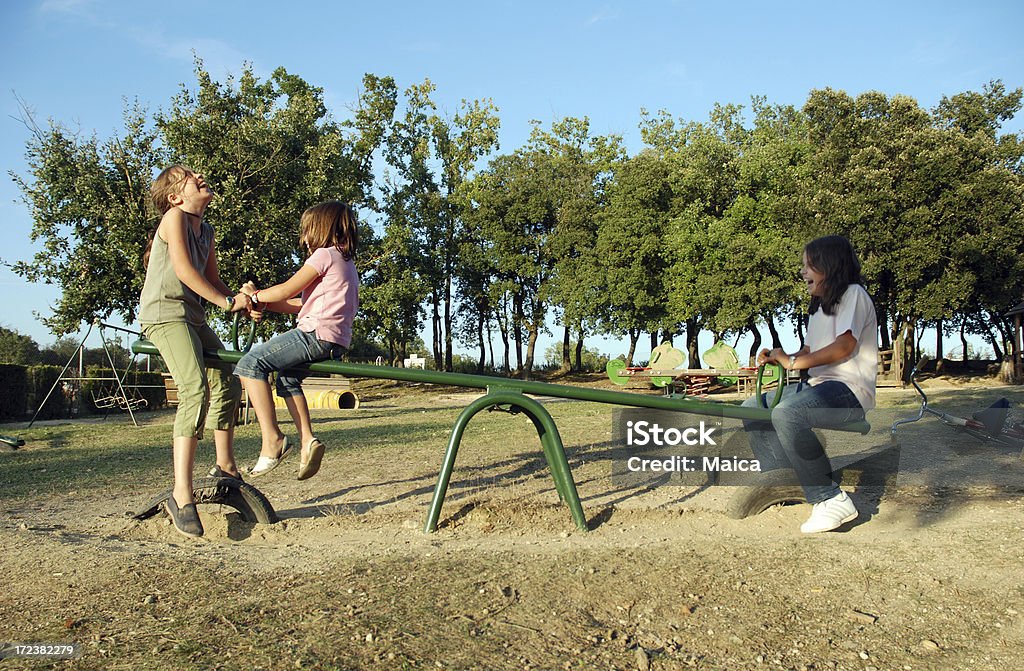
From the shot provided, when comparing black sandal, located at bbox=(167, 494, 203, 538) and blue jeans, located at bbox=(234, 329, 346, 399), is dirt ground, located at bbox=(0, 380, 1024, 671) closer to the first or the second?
black sandal, located at bbox=(167, 494, 203, 538)

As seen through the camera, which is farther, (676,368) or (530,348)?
(530,348)

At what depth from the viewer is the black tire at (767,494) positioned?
3914 millimetres

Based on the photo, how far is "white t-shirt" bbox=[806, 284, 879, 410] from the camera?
373 centimetres

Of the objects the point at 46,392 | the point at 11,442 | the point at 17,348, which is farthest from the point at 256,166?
the point at 11,442

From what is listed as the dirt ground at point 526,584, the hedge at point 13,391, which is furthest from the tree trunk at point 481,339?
the dirt ground at point 526,584

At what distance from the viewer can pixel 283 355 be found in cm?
390

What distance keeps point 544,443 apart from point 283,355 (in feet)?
4.65

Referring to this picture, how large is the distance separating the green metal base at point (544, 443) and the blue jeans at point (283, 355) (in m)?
0.80

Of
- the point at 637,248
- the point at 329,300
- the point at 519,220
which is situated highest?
the point at 519,220

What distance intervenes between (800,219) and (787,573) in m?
27.3

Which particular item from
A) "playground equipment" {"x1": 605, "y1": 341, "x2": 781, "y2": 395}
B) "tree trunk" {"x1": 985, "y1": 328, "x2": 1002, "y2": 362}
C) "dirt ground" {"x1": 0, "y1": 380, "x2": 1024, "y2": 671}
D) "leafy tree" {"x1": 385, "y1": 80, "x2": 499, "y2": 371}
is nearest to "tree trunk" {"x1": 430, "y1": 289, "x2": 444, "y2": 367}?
"leafy tree" {"x1": 385, "y1": 80, "x2": 499, "y2": 371}

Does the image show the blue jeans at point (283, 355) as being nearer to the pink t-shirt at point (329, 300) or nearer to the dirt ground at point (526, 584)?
the pink t-shirt at point (329, 300)

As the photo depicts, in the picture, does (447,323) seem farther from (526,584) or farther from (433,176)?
(526,584)

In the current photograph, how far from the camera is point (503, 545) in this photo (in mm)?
3506
